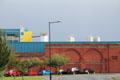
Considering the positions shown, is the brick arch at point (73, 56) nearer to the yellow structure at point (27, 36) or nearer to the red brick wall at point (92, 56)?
the red brick wall at point (92, 56)

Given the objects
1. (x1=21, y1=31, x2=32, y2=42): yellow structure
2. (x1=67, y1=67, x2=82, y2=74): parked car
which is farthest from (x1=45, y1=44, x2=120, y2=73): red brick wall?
(x1=21, y1=31, x2=32, y2=42): yellow structure

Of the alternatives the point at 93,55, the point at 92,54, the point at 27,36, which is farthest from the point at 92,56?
the point at 27,36

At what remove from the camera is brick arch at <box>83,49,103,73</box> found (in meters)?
70.0

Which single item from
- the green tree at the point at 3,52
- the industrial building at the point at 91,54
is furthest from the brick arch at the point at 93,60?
the green tree at the point at 3,52

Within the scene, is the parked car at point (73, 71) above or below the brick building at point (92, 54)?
below

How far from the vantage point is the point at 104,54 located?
230 ft

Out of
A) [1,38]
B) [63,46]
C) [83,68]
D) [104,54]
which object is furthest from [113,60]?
[1,38]

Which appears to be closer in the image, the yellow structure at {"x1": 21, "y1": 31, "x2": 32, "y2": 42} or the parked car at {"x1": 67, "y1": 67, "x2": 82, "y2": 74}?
the parked car at {"x1": 67, "y1": 67, "x2": 82, "y2": 74}

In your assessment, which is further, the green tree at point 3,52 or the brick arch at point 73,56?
the brick arch at point 73,56

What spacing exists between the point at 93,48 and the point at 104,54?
268 centimetres

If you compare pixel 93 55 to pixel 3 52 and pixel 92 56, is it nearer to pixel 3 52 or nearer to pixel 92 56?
pixel 92 56

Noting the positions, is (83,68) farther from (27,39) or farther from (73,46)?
(27,39)

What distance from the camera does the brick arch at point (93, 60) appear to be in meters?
70.0

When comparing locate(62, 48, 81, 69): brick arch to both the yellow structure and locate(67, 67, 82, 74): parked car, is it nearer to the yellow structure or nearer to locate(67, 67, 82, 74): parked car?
locate(67, 67, 82, 74): parked car
